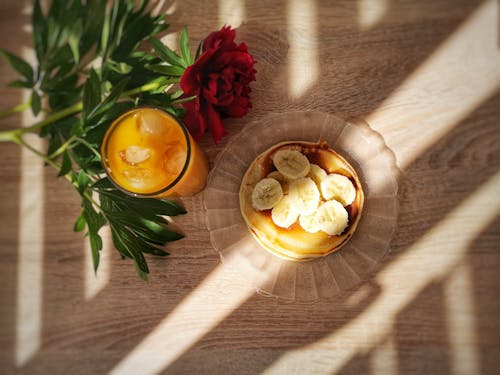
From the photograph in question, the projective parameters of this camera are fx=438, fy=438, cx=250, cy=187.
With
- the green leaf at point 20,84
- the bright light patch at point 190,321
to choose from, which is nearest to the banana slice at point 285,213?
the bright light patch at point 190,321

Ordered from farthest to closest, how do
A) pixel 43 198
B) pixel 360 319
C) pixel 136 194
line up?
pixel 43 198 → pixel 360 319 → pixel 136 194

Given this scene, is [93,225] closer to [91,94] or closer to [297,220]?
[91,94]

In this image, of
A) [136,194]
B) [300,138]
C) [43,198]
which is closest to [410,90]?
[300,138]

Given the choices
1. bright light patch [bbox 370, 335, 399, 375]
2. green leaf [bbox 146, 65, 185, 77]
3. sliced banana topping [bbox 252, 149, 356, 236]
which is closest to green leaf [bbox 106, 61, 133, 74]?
green leaf [bbox 146, 65, 185, 77]

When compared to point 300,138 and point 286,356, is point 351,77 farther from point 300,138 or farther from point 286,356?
point 286,356

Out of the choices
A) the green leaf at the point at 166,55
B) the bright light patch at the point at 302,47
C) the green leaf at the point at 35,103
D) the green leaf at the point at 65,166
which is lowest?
the green leaf at the point at 65,166

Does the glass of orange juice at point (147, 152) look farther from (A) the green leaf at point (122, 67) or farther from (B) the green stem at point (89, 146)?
(A) the green leaf at point (122, 67)

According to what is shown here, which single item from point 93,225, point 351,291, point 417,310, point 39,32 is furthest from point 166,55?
point 417,310
